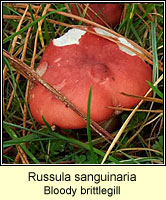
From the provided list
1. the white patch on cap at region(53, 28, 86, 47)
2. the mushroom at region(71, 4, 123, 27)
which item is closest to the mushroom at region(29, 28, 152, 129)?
the white patch on cap at region(53, 28, 86, 47)

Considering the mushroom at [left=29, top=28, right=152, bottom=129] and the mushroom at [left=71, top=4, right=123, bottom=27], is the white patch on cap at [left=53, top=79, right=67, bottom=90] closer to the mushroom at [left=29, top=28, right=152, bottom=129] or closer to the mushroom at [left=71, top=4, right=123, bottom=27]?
the mushroom at [left=29, top=28, right=152, bottom=129]

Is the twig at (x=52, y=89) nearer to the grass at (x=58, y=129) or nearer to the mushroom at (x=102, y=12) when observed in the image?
the grass at (x=58, y=129)

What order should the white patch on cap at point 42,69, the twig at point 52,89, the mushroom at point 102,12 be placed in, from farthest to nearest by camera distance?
the mushroom at point 102,12, the white patch on cap at point 42,69, the twig at point 52,89

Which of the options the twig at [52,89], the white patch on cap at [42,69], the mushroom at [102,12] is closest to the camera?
the twig at [52,89]

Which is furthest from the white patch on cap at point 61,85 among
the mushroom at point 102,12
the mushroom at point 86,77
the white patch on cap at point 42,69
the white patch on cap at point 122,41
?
the mushroom at point 102,12

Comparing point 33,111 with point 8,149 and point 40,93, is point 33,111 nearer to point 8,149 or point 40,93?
point 40,93
